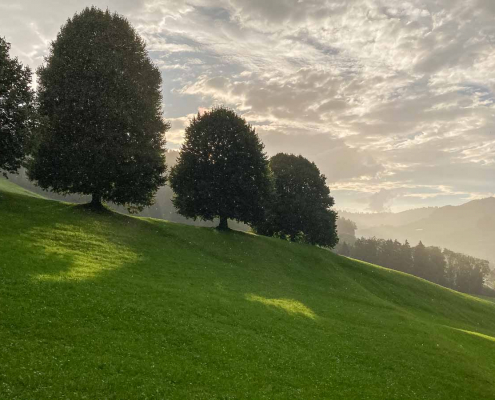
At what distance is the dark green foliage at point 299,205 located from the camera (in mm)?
76375

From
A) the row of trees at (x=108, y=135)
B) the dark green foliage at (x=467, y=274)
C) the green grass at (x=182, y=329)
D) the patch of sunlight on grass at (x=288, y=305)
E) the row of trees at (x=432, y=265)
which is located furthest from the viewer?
the row of trees at (x=432, y=265)

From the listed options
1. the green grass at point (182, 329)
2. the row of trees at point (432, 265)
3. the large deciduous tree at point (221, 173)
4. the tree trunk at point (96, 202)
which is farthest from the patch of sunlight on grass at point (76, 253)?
the row of trees at point (432, 265)

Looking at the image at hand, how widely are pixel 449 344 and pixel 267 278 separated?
71.7ft

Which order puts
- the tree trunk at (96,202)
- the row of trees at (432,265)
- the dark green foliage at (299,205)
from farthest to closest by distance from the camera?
the row of trees at (432,265) < the dark green foliage at (299,205) < the tree trunk at (96,202)

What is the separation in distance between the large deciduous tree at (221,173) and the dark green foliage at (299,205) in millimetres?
15648

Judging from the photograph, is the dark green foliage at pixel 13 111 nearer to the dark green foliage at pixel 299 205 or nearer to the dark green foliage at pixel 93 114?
the dark green foliage at pixel 93 114

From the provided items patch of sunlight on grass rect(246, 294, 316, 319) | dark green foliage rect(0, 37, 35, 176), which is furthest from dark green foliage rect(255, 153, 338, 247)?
dark green foliage rect(0, 37, 35, 176)

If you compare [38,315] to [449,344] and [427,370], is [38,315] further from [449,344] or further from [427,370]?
[449,344]

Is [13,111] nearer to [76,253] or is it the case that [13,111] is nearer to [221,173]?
[76,253]

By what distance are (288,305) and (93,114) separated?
38758 mm

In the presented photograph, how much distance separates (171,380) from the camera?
16469 millimetres

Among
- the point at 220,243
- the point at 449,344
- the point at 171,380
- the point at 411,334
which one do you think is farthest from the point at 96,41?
the point at 449,344

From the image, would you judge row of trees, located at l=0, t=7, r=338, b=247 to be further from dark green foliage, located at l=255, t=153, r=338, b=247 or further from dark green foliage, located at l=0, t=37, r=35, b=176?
dark green foliage, located at l=255, t=153, r=338, b=247

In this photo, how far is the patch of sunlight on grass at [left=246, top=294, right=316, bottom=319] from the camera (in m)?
31.9
